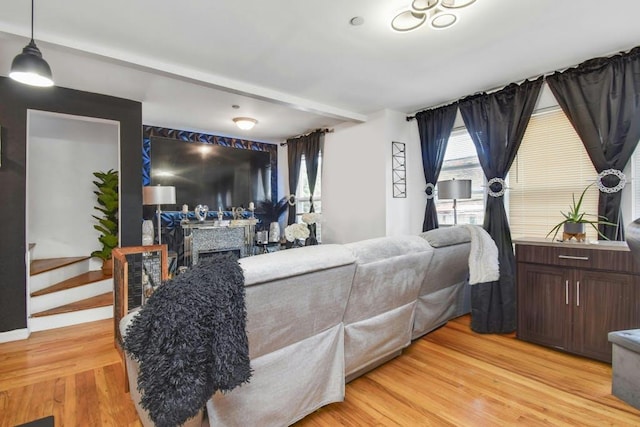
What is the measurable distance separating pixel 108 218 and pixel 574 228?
5436mm

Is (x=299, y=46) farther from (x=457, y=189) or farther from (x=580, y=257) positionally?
(x=580, y=257)

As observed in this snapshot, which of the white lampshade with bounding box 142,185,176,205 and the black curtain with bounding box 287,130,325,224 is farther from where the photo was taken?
the black curtain with bounding box 287,130,325,224

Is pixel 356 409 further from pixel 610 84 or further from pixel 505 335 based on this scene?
pixel 610 84

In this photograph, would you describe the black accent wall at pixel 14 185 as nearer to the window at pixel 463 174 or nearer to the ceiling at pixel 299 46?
the ceiling at pixel 299 46

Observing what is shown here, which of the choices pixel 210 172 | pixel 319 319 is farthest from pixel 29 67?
pixel 210 172

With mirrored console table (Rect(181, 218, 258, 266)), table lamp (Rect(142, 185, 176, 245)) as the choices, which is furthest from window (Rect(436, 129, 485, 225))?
table lamp (Rect(142, 185, 176, 245))

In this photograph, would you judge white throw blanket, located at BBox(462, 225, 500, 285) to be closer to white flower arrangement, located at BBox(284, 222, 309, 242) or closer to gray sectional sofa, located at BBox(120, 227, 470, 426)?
gray sectional sofa, located at BBox(120, 227, 470, 426)

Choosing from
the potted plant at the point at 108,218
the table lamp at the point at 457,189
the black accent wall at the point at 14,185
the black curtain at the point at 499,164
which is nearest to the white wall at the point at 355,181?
the table lamp at the point at 457,189

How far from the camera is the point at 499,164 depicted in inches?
127

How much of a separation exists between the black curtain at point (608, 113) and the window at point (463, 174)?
105 cm

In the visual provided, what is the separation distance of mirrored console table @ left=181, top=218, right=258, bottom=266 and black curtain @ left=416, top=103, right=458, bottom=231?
289 cm

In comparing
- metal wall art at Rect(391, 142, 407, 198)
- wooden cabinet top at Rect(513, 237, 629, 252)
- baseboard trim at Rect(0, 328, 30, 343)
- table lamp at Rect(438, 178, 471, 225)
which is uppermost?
A: metal wall art at Rect(391, 142, 407, 198)

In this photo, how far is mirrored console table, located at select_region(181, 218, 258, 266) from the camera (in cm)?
477

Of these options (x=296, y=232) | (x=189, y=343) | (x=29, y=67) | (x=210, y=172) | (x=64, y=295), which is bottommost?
(x=64, y=295)
